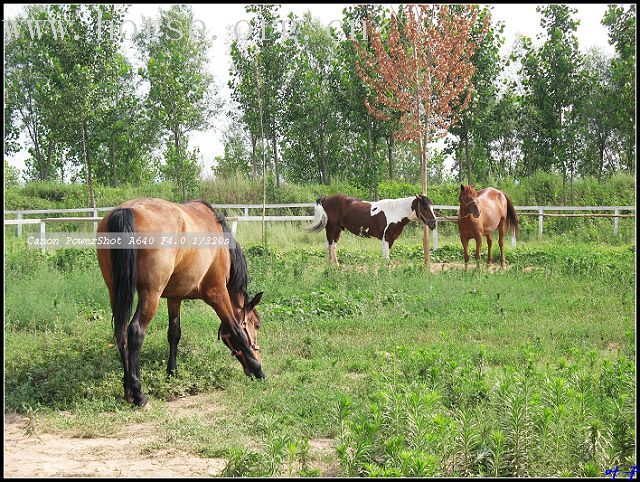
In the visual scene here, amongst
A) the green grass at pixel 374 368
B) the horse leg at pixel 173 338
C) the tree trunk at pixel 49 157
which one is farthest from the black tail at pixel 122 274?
the tree trunk at pixel 49 157

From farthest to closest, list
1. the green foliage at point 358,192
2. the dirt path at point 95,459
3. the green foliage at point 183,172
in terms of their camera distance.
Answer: the green foliage at point 358,192 < the green foliage at point 183,172 < the dirt path at point 95,459

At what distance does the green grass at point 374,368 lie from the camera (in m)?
4.25

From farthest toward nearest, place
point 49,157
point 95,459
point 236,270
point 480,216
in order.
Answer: point 49,157
point 480,216
point 236,270
point 95,459

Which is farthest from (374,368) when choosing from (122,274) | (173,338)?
(122,274)

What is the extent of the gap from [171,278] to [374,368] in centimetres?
210

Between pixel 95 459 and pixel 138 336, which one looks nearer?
pixel 95 459

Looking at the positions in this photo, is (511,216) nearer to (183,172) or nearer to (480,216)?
(480,216)

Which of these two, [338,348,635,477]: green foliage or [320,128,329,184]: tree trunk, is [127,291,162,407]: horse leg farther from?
[320,128,329,184]: tree trunk

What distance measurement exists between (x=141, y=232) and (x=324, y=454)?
2.57m

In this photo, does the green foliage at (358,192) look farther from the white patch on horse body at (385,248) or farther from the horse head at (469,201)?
the horse head at (469,201)

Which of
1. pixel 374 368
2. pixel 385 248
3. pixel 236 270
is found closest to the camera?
pixel 374 368

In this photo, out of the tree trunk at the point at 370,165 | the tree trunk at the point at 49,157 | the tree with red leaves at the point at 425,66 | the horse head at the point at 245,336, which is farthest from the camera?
the tree trunk at the point at 49,157

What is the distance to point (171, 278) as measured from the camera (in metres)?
6.54

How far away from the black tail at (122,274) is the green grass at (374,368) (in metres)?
0.69
